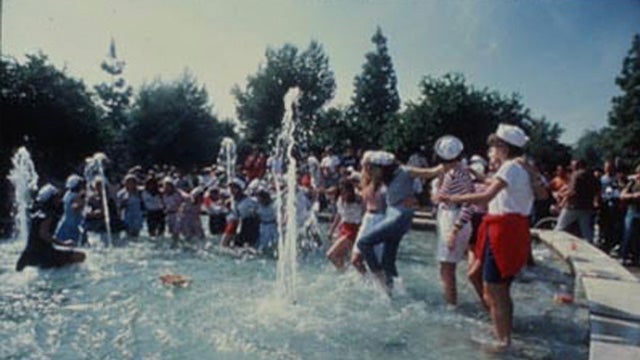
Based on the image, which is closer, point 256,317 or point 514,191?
point 514,191

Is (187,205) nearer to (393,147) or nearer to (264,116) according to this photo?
(393,147)

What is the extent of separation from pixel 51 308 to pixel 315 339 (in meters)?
3.44

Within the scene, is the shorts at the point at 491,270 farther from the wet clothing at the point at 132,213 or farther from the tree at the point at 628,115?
the tree at the point at 628,115

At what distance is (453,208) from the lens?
21.4 feet

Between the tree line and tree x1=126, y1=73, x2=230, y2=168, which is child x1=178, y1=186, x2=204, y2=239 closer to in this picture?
the tree line

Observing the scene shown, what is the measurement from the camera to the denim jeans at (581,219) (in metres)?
11.0

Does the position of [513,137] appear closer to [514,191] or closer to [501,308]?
[514,191]

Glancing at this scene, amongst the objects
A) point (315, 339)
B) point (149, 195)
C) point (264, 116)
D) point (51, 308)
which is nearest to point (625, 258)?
point (315, 339)

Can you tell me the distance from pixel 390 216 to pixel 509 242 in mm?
2316

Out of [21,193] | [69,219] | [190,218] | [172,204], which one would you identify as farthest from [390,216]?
[21,193]

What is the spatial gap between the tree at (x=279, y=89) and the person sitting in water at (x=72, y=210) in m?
37.7

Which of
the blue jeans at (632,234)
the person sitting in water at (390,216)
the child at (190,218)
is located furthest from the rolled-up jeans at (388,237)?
the child at (190,218)

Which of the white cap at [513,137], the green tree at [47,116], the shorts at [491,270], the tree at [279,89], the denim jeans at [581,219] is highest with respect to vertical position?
the tree at [279,89]

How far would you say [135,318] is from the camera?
628 cm
